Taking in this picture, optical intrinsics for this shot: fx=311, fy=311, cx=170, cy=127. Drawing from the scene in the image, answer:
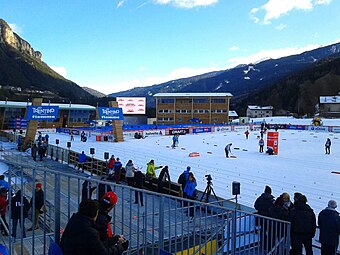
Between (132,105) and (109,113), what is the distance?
3954 cm

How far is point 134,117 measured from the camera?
73625mm

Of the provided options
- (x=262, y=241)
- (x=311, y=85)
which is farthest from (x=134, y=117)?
(x=311, y=85)

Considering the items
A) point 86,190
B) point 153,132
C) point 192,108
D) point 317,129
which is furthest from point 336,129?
point 86,190

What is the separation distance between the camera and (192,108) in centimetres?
6906

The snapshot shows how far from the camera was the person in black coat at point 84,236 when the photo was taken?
2785mm

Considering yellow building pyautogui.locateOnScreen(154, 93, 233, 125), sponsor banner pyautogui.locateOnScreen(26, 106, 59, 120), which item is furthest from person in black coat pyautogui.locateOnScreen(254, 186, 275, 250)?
yellow building pyautogui.locateOnScreen(154, 93, 233, 125)

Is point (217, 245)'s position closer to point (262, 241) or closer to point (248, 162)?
point (262, 241)

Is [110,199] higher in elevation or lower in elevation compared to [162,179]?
higher

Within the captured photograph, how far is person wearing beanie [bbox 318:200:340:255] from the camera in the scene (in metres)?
5.51

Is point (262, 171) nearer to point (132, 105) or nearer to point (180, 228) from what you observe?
point (180, 228)

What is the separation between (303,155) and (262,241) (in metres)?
18.1

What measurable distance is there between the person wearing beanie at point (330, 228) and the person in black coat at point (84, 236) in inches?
170

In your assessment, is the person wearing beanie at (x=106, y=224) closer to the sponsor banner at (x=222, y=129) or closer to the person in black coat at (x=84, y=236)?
the person in black coat at (x=84, y=236)

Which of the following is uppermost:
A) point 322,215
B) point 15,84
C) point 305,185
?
point 15,84
